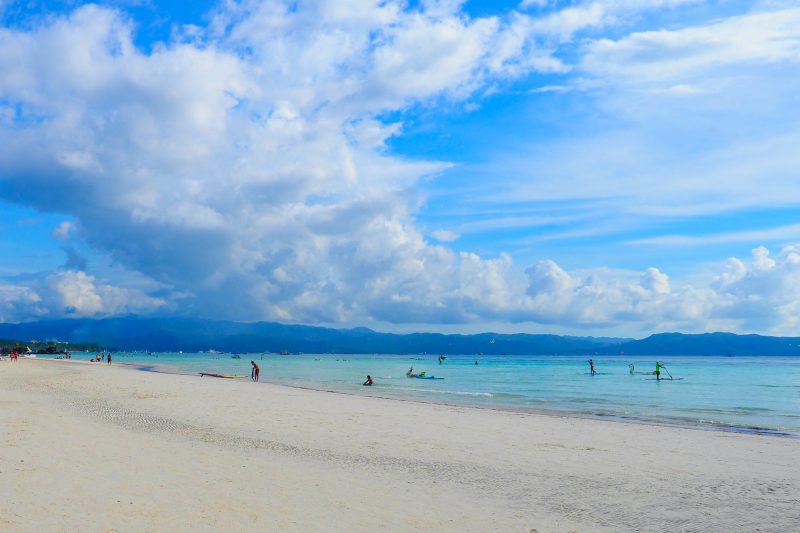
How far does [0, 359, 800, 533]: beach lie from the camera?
336 inches

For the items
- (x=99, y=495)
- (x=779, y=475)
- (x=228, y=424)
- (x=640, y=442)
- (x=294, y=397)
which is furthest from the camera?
(x=294, y=397)

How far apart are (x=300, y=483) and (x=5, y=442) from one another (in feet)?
25.7

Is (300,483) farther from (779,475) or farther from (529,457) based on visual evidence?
(779,475)

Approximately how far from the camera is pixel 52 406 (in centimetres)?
2212

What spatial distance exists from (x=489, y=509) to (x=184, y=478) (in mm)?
5632

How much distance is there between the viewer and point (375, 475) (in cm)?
1171

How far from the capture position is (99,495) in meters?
9.10

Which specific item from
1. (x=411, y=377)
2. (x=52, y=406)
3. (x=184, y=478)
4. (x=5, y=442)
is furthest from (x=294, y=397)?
(x=411, y=377)

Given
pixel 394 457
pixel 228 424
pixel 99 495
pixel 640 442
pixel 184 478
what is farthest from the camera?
pixel 228 424

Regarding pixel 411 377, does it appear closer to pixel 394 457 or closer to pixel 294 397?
pixel 294 397

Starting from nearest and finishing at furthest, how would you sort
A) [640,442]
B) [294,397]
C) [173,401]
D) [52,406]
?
[640,442]
[52,406]
[173,401]
[294,397]

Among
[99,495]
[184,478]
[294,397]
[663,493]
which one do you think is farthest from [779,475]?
[294,397]

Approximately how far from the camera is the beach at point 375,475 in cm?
854

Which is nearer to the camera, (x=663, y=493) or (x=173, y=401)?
(x=663, y=493)
